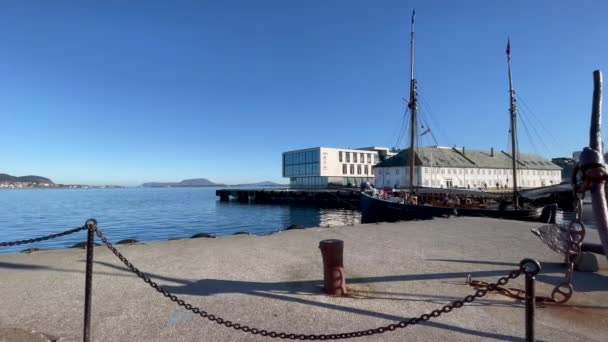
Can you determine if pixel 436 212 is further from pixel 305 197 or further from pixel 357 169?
pixel 357 169

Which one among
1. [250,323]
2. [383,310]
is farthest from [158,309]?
[383,310]

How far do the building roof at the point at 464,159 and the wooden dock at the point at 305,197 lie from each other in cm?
1240

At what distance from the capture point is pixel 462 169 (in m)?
70.4

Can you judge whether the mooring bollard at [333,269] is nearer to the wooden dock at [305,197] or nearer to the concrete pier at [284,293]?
the concrete pier at [284,293]

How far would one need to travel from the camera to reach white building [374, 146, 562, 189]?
64562 millimetres

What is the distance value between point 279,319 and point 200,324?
1.02m

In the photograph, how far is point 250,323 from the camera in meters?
4.26

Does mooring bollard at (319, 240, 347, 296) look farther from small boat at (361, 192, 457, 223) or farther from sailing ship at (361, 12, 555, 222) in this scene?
small boat at (361, 192, 457, 223)

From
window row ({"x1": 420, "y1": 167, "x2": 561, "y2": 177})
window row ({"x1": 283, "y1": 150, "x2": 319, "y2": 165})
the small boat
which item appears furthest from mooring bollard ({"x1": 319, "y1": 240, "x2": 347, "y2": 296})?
window row ({"x1": 283, "y1": 150, "x2": 319, "y2": 165})

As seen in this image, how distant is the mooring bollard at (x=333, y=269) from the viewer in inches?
207

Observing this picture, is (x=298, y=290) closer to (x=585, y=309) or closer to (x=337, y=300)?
(x=337, y=300)

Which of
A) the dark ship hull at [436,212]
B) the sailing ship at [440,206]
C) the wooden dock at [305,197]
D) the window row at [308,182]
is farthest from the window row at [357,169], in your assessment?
the dark ship hull at [436,212]

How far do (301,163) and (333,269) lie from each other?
3375 inches

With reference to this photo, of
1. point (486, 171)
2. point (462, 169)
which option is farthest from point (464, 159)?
point (486, 171)
